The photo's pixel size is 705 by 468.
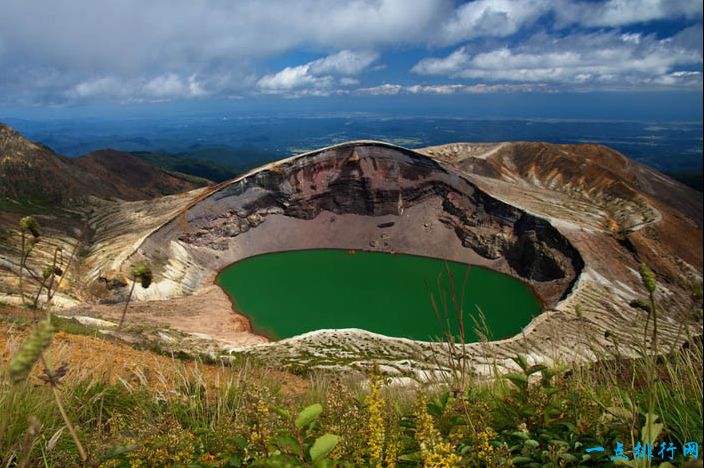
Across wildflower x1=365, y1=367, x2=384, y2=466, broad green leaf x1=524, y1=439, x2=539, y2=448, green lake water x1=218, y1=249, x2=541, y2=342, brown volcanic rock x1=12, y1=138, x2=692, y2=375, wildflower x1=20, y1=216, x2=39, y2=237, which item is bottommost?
green lake water x1=218, y1=249, x2=541, y2=342

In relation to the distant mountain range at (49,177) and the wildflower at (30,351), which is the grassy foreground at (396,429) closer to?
the wildflower at (30,351)

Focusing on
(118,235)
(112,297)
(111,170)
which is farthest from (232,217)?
(111,170)

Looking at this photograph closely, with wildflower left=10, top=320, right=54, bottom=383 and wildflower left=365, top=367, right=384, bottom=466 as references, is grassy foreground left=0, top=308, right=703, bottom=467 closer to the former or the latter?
wildflower left=365, top=367, right=384, bottom=466

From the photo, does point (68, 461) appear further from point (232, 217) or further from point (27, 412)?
point (232, 217)

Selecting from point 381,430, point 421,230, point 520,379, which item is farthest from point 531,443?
point 421,230

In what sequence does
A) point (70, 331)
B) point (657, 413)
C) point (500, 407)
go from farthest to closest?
point (70, 331), point (500, 407), point (657, 413)

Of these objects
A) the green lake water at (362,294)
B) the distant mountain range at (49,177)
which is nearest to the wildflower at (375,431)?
the green lake water at (362,294)

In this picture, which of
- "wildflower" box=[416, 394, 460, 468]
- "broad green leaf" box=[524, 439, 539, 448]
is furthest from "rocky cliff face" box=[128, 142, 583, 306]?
"wildflower" box=[416, 394, 460, 468]
